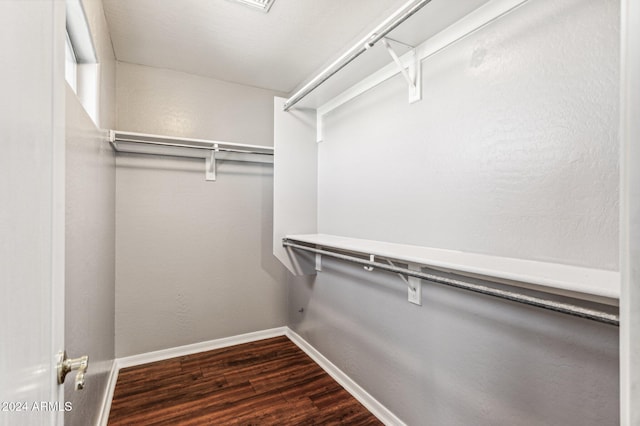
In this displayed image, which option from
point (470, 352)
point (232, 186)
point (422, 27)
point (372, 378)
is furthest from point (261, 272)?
point (422, 27)

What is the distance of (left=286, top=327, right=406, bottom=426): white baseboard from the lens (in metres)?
1.78

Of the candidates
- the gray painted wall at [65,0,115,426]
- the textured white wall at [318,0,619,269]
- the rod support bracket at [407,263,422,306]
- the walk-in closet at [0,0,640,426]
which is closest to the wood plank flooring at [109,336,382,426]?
the walk-in closet at [0,0,640,426]

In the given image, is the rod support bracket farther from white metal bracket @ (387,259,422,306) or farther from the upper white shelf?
the upper white shelf

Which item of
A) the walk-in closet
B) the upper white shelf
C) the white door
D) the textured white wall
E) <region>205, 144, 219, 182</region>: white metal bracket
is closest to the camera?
the white door

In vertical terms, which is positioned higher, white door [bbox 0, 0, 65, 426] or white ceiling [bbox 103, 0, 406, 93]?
white ceiling [bbox 103, 0, 406, 93]

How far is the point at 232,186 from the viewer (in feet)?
9.11

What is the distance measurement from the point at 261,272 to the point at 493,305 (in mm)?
2098

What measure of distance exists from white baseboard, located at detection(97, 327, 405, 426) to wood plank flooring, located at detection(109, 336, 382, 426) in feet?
0.13

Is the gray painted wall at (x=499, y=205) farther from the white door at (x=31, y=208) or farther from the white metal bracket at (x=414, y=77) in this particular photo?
the white door at (x=31, y=208)

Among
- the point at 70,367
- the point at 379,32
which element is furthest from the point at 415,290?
the point at 70,367

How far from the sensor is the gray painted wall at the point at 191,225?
2428mm

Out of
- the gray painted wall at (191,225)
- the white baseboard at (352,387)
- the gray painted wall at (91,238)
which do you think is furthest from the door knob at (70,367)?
the gray painted wall at (191,225)

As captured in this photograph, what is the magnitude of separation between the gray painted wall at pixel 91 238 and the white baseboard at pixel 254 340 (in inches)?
5.9

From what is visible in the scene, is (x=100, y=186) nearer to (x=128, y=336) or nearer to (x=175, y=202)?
(x=175, y=202)
